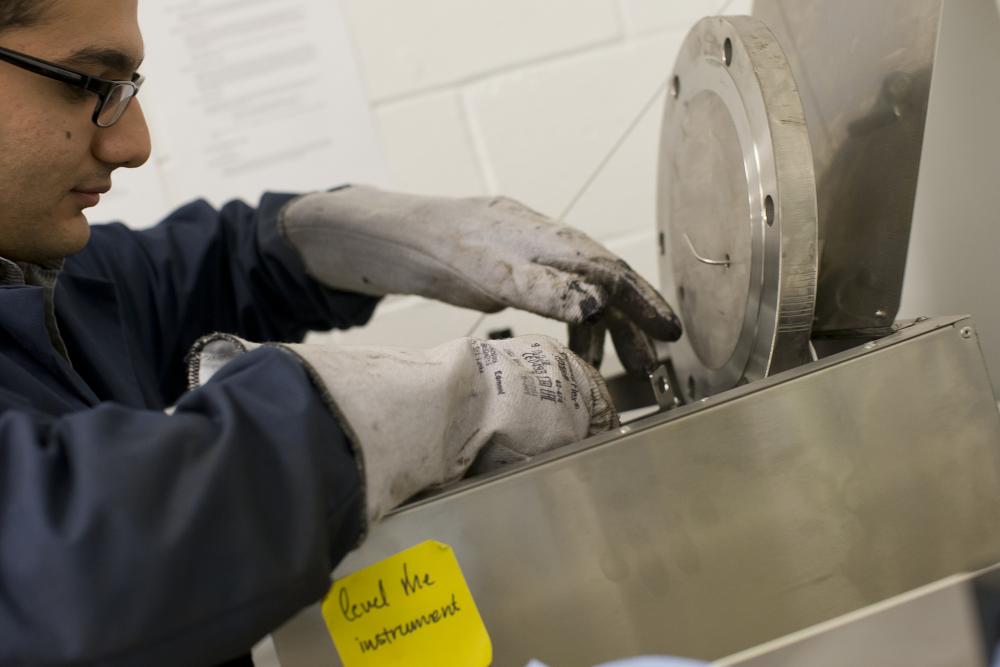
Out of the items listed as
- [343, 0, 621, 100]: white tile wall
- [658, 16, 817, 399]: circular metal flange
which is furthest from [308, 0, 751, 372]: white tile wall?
[658, 16, 817, 399]: circular metal flange

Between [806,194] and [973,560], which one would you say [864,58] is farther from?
[973,560]

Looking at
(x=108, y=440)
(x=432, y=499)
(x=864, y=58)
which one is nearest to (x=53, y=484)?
(x=108, y=440)

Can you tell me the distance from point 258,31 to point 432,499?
3.32 ft

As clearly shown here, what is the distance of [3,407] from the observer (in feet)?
1.69

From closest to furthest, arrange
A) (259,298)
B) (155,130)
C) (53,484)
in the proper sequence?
(53,484)
(259,298)
(155,130)

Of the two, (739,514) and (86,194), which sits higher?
(86,194)

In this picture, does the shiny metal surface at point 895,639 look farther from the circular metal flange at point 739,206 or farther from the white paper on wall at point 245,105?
the white paper on wall at point 245,105

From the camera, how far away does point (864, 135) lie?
0.60 meters

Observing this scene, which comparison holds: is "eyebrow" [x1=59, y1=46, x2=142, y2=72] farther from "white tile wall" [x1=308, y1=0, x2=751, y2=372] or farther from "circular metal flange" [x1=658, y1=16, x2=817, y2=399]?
"white tile wall" [x1=308, y1=0, x2=751, y2=372]

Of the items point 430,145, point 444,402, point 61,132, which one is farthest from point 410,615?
point 430,145

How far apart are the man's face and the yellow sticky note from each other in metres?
0.37

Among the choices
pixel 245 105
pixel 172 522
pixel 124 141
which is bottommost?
pixel 172 522

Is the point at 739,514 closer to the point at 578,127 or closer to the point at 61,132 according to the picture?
the point at 61,132

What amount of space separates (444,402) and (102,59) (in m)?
0.35
